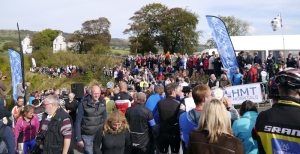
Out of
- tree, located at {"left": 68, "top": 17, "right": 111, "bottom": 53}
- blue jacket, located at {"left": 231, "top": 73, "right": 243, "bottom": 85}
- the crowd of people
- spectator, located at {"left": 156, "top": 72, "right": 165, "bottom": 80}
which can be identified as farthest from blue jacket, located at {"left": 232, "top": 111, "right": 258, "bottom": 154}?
tree, located at {"left": 68, "top": 17, "right": 111, "bottom": 53}

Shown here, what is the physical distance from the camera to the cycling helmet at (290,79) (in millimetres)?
2711

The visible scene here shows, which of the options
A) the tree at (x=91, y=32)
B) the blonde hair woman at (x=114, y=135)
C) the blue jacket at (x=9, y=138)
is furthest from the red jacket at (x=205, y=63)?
the tree at (x=91, y=32)

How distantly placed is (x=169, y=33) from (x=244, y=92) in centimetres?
5199

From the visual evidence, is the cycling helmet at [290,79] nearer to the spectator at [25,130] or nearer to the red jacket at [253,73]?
the spectator at [25,130]

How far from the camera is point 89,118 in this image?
6.26m

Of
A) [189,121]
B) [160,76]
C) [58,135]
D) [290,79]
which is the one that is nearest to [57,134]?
[58,135]

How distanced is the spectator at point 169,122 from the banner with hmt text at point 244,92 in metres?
6.48

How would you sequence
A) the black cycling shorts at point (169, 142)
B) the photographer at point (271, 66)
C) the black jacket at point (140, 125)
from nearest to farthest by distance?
1. the black cycling shorts at point (169, 142)
2. the black jacket at point (140, 125)
3. the photographer at point (271, 66)

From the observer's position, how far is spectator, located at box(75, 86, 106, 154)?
20.2 feet

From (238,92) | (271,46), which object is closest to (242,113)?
(238,92)

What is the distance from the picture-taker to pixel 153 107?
6.96 meters

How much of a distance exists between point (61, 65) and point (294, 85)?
170 ft

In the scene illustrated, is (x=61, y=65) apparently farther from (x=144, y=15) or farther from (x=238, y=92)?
(x=238, y=92)

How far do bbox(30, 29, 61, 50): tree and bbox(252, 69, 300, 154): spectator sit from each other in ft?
358
